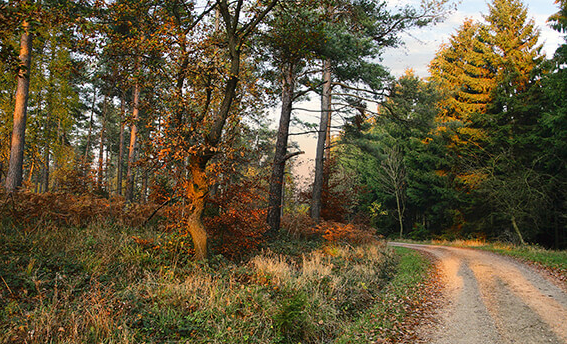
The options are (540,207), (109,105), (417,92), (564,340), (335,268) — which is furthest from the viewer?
(109,105)

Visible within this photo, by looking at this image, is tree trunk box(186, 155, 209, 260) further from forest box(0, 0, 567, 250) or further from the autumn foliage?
the autumn foliage

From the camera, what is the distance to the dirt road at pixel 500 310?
4906 mm

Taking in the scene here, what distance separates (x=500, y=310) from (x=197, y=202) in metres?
6.43

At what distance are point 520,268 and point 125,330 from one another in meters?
11.8

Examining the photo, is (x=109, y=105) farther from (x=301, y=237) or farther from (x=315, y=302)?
(x=315, y=302)

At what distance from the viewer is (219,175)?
757 centimetres

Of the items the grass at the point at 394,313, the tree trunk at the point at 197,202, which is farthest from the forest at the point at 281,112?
the grass at the point at 394,313

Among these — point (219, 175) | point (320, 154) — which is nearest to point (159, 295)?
point (219, 175)

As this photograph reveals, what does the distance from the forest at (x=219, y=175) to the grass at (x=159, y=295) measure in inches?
1.4

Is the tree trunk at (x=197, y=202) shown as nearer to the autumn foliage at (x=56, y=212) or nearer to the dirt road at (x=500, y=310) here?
the autumn foliage at (x=56, y=212)

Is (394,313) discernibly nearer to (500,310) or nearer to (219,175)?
(500,310)

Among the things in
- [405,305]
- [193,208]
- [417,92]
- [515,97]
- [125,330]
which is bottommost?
[405,305]

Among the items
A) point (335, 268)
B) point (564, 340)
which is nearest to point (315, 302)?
point (335, 268)

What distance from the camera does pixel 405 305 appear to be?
6.46 m
